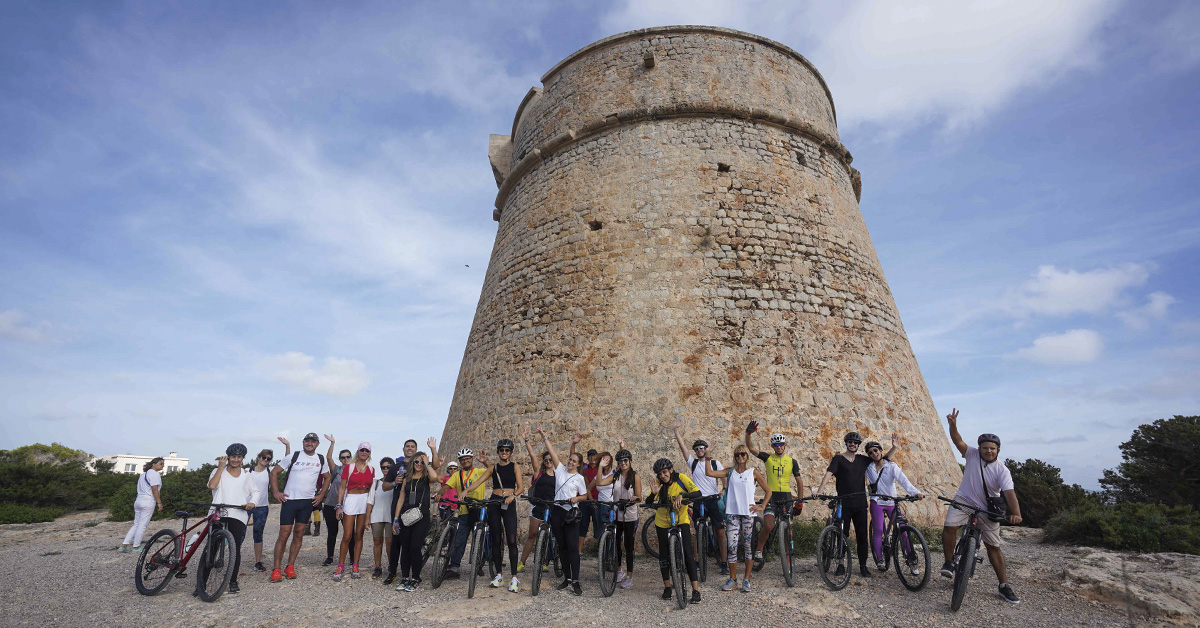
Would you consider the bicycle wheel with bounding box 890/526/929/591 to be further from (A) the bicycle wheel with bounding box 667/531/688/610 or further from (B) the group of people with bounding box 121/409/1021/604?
(A) the bicycle wheel with bounding box 667/531/688/610

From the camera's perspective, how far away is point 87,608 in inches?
182

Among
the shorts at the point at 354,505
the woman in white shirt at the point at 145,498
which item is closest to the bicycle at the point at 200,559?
the shorts at the point at 354,505

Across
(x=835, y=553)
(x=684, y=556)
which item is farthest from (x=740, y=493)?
(x=835, y=553)

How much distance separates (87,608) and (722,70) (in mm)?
10874

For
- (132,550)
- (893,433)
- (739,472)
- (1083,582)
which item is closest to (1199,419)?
(893,433)

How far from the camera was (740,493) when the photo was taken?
5.05 m

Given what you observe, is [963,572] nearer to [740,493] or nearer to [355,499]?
[740,493]

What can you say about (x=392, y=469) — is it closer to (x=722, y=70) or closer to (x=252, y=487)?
(x=252, y=487)

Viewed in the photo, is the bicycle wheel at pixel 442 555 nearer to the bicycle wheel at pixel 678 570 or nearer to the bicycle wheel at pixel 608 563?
the bicycle wheel at pixel 608 563

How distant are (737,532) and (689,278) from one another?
4.05 metres

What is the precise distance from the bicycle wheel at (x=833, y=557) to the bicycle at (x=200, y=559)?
530 cm

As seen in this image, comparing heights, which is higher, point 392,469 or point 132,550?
point 392,469

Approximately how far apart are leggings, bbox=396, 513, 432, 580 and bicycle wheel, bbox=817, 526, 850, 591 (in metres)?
3.67

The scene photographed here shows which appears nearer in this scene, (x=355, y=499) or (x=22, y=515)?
(x=355, y=499)
